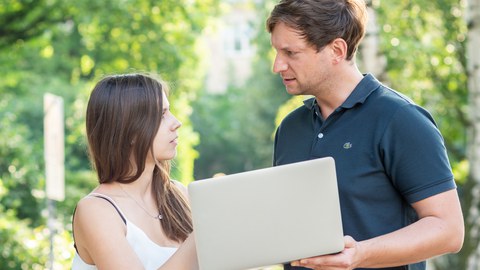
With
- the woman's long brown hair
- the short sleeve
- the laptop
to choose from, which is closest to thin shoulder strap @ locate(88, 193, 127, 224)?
the woman's long brown hair

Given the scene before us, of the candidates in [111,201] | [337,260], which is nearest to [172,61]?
[111,201]

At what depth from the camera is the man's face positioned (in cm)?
322

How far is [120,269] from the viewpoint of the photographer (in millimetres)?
3182

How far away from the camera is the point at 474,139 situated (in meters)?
9.88

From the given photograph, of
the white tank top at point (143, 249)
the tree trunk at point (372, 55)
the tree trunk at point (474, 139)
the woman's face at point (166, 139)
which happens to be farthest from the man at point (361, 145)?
the tree trunk at point (474, 139)

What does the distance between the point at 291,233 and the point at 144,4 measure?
36.7ft

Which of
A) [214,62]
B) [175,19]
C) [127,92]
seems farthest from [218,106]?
[127,92]

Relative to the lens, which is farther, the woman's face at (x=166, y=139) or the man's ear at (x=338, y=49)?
the woman's face at (x=166, y=139)

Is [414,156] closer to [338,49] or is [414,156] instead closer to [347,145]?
[347,145]

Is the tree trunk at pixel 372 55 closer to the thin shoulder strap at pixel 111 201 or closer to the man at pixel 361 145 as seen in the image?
the man at pixel 361 145

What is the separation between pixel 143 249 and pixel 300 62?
33.4 inches

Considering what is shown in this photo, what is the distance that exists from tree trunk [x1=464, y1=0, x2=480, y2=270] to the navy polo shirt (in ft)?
22.1

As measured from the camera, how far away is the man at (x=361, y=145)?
116 inches

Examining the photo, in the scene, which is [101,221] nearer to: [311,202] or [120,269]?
[120,269]
